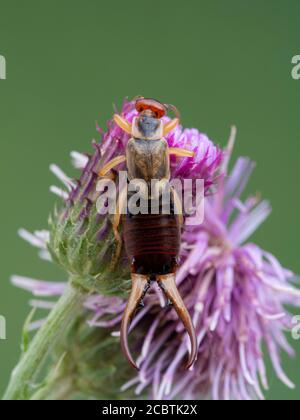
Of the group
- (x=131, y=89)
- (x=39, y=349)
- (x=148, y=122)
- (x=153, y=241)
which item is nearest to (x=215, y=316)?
→ (x=39, y=349)

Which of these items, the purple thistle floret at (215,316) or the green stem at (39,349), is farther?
the purple thistle floret at (215,316)

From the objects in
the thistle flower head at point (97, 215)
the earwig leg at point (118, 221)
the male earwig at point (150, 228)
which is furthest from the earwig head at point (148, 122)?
the earwig leg at point (118, 221)

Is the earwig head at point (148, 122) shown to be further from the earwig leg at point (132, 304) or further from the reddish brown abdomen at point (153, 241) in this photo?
the earwig leg at point (132, 304)

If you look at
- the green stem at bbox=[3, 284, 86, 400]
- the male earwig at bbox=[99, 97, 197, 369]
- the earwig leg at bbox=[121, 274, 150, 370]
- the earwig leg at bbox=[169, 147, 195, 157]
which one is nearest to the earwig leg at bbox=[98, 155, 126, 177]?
the male earwig at bbox=[99, 97, 197, 369]

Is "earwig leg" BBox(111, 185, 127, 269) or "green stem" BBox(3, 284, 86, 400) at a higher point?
"earwig leg" BBox(111, 185, 127, 269)

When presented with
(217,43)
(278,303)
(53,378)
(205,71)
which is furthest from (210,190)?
(217,43)

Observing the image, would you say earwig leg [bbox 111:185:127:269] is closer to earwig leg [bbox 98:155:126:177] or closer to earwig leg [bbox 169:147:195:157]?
earwig leg [bbox 98:155:126:177]

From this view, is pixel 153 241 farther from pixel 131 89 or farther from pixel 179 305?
pixel 131 89
